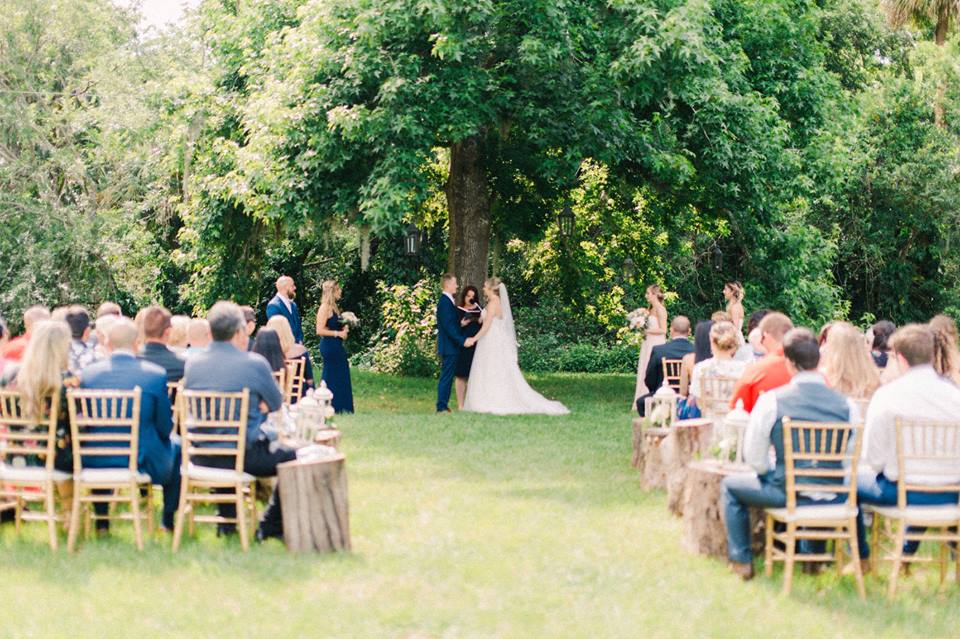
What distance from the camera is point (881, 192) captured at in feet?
99.1

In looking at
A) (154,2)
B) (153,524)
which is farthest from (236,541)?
(154,2)

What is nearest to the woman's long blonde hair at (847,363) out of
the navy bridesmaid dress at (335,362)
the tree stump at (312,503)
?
the tree stump at (312,503)

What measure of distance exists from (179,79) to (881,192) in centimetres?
1847

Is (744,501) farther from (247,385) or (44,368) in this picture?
(44,368)

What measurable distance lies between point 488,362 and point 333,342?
241 cm

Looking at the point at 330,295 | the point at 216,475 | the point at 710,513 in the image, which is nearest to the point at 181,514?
the point at 216,475

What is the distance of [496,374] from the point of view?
56.3 ft

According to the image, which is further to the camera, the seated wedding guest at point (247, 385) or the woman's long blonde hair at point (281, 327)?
the woman's long blonde hair at point (281, 327)

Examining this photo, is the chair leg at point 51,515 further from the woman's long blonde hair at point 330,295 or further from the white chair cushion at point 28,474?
the woman's long blonde hair at point 330,295

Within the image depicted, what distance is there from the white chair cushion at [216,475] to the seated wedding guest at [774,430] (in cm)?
327

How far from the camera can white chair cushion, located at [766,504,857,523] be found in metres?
6.97

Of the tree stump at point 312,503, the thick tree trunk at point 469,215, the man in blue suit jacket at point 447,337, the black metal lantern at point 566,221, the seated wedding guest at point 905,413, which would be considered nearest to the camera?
the seated wedding guest at point 905,413

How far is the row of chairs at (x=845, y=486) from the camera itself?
22.7 feet

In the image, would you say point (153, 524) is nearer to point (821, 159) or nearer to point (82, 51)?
point (821, 159)
